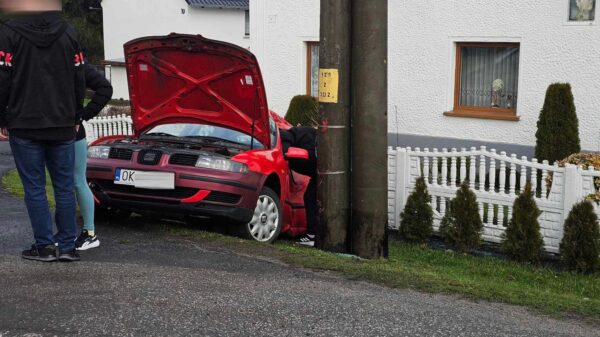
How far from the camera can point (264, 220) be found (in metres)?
7.88

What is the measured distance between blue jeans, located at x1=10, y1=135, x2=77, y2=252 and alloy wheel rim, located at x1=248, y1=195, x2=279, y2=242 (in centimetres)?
211

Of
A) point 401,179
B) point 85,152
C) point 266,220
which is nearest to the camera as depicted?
point 85,152

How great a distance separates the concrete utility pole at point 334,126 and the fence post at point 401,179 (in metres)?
2.04

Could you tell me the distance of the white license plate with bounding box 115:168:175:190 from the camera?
744 cm

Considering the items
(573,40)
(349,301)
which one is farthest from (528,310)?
(573,40)

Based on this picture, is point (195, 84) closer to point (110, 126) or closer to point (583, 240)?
point (583, 240)

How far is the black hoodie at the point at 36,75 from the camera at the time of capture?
5527 mm

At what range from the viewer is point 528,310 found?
539 cm

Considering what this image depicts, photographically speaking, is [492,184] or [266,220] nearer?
[266,220]

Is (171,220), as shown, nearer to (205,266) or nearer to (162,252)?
(162,252)

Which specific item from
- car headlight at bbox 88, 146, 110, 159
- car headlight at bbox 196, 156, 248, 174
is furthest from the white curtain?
car headlight at bbox 88, 146, 110, 159

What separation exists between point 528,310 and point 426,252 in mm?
3135

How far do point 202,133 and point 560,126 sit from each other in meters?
6.20

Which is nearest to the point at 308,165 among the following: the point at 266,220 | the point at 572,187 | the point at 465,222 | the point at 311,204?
the point at 311,204
